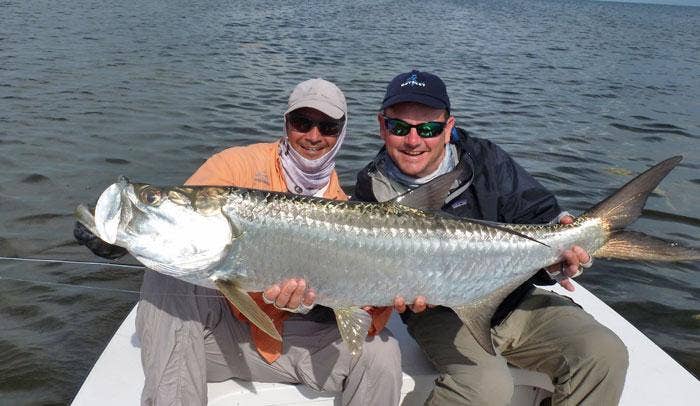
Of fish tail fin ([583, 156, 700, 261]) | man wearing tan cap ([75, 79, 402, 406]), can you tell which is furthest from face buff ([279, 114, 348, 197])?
fish tail fin ([583, 156, 700, 261])

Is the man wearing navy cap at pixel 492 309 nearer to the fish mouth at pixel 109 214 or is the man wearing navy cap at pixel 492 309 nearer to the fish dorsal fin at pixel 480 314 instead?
the fish dorsal fin at pixel 480 314

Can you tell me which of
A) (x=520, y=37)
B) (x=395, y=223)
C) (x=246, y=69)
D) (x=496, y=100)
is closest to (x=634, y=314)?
(x=395, y=223)

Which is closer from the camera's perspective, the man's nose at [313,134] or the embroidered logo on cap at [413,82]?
the man's nose at [313,134]

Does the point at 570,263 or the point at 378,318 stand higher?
the point at 570,263

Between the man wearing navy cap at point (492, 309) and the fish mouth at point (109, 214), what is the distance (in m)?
1.61

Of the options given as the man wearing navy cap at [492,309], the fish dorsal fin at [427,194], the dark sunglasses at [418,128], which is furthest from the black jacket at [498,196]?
the fish dorsal fin at [427,194]

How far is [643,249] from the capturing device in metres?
3.46

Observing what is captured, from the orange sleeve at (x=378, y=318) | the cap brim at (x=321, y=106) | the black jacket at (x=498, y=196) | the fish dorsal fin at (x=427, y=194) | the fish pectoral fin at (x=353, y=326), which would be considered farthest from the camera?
the black jacket at (x=498, y=196)

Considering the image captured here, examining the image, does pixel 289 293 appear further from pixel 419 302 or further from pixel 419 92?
pixel 419 92

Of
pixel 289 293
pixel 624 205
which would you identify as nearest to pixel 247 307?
pixel 289 293

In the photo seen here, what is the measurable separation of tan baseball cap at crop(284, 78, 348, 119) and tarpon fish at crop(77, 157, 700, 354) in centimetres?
70

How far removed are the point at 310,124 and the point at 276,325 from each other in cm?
118

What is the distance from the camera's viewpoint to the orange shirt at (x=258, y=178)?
11.4ft

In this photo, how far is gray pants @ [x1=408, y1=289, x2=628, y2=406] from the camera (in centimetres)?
346
